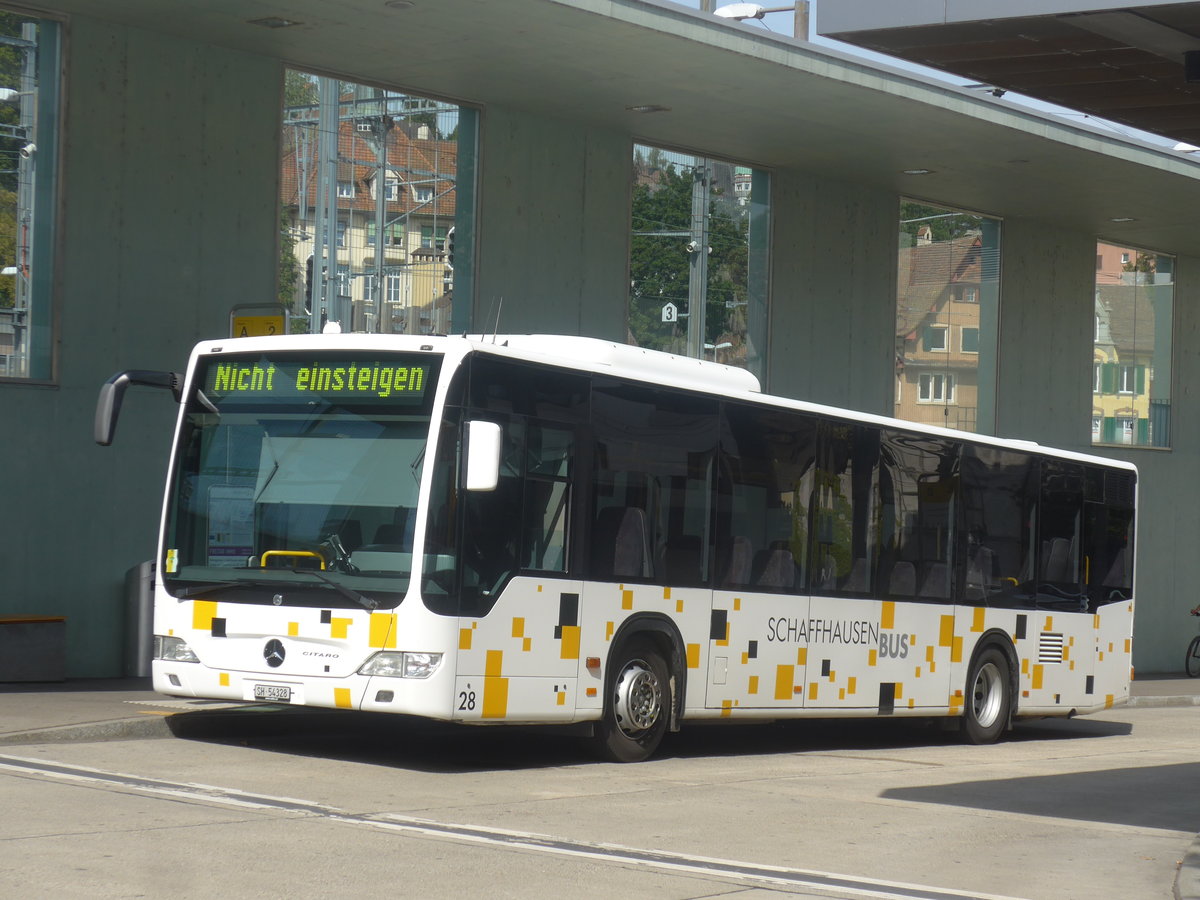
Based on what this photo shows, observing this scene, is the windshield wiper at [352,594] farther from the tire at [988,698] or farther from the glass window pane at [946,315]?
the glass window pane at [946,315]

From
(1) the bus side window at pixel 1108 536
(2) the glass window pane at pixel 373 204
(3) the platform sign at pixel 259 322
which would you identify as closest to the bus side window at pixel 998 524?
(1) the bus side window at pixel 1108 536

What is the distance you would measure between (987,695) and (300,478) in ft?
28.4

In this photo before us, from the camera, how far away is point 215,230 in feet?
58.1

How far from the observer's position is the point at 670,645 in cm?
1300

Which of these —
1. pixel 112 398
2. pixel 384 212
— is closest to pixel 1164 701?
pixel 384 212

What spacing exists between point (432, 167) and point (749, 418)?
7394mm

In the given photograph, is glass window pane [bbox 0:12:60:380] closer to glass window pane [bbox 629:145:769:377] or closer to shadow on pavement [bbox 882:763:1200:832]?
glass window pane [bbox 629:145:769:377]

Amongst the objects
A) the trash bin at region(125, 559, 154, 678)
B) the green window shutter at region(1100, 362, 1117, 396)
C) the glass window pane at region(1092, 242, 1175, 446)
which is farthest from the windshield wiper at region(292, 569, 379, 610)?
the green window shutter at region(1100, 362, 1117, 396)

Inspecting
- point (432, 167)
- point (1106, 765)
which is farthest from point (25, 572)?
point (1106, 765)

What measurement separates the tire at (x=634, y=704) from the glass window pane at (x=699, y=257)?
369 inches

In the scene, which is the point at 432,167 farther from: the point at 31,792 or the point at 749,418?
the point at 31,792

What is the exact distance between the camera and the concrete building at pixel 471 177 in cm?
1647

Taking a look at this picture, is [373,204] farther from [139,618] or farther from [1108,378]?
[1108,378]

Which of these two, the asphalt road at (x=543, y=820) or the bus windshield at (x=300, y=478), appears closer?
the asphalt road at (x=543, y=820)
